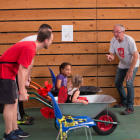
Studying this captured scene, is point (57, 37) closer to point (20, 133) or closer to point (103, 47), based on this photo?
point (103, 47)

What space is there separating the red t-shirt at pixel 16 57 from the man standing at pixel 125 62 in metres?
1.84

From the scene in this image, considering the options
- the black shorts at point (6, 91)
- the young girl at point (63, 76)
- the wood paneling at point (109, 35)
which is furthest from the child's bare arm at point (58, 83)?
the wood paneling at point (109, 35)

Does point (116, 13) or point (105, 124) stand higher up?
point (116, 13)

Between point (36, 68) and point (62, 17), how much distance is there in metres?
1.14

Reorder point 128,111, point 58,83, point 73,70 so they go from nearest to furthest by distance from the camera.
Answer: point 58,83 → point 128,111 → point 73,70

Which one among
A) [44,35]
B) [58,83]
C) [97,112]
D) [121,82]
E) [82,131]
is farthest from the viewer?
[121,82]

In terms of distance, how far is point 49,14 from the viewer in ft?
12.6

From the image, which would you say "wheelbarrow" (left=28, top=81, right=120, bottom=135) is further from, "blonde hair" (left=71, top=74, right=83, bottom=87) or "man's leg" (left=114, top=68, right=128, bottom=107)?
"man's leg" (left=114, top=68, right=128, bottom=107)

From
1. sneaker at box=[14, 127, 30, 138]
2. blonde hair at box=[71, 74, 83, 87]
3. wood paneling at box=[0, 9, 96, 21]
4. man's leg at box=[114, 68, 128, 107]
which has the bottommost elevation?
sneaker at box=[14, 127, 30, 138]

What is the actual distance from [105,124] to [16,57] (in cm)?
138
